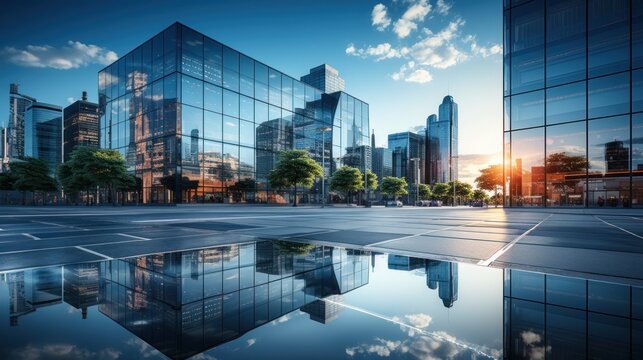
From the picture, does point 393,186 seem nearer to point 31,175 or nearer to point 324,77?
point 31,175

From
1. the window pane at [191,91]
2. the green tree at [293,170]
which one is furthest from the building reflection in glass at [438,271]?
the window pane at [191,91]

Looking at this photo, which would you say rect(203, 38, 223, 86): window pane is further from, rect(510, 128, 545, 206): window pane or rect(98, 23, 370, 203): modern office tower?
rect(510, 128, 545, 206): window pane

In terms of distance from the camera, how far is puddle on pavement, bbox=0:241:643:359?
1.92m

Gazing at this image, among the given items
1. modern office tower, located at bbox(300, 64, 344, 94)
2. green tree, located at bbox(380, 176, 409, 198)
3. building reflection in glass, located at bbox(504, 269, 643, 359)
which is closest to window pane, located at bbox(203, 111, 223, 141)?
building reflection in glass, located at bbox(504, 269, 643, 359)

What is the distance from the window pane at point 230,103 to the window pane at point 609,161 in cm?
4555

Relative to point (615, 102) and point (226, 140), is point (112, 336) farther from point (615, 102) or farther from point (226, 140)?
point (226, 140)

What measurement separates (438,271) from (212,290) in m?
2.92

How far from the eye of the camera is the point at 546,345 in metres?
1.97

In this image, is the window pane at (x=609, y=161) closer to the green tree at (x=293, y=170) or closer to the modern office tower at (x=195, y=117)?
the modern office tower at (x=195, y=117)

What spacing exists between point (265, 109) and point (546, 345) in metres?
54.1

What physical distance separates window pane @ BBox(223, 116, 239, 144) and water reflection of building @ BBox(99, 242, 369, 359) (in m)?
44.3

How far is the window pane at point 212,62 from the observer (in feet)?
147

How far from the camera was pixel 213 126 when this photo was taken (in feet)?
148

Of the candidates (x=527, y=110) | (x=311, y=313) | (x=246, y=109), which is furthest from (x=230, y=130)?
(x=311, y=313)
